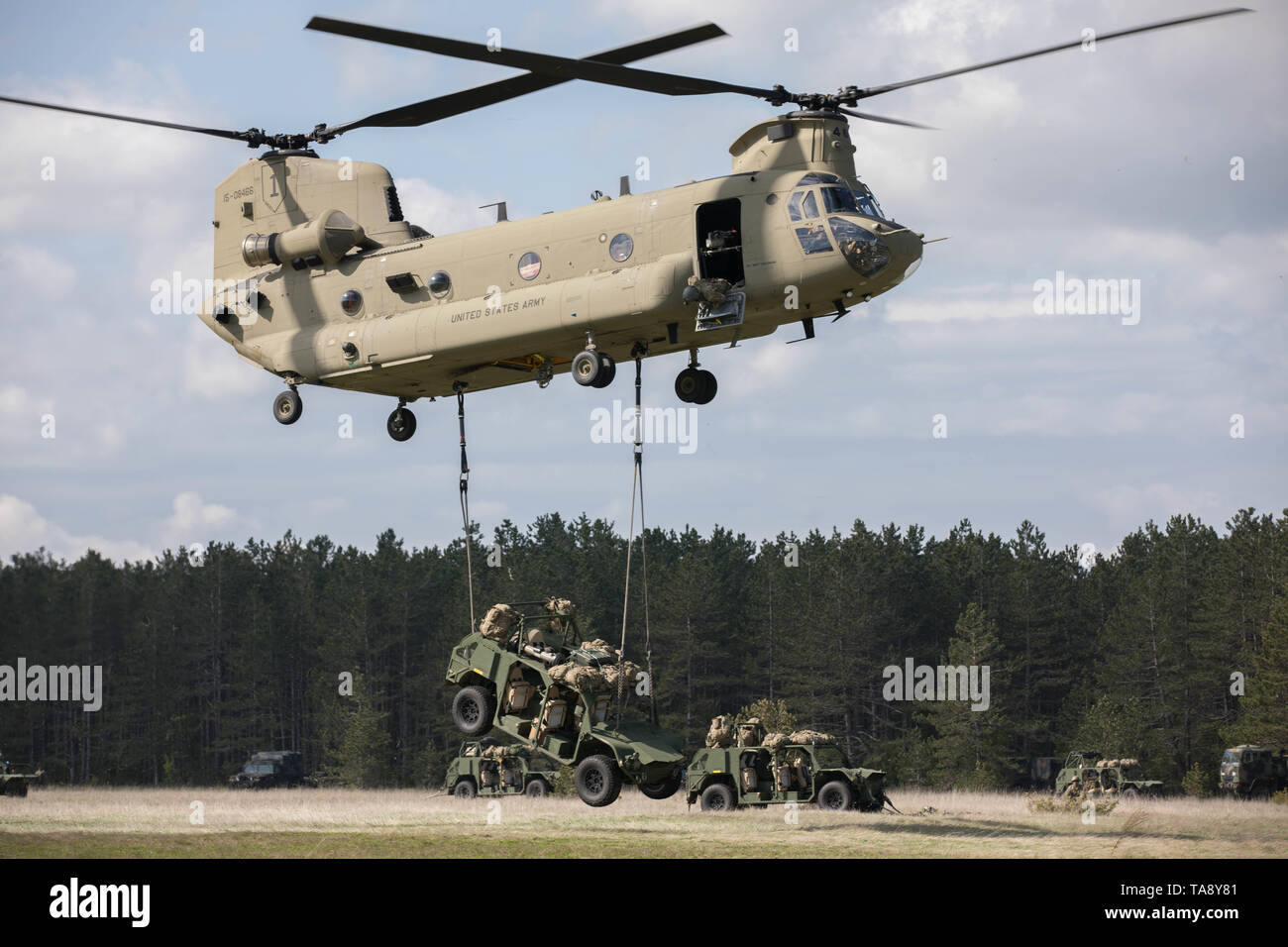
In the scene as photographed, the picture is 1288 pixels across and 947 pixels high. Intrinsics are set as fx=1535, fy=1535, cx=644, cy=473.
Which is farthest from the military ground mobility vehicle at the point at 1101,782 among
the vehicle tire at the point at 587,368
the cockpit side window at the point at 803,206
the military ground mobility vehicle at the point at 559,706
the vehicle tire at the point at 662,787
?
the cockpit side window at the point at 803,206

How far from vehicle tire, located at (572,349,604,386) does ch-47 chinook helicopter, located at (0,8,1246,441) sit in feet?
0.09

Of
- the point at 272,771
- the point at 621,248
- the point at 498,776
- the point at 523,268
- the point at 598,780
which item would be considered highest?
the point at 621,248

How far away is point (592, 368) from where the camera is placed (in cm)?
2084

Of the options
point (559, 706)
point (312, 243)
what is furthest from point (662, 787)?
point (312, 243)

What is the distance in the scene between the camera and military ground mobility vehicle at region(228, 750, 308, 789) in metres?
57.0

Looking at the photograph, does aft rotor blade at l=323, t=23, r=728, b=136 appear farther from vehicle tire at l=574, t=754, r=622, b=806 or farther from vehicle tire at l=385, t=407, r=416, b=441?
vehicle tire at l=574, t=754, r=622, b=806

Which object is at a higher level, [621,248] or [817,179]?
[817,179]

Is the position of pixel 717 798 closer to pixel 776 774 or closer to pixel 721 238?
pixel 776 774

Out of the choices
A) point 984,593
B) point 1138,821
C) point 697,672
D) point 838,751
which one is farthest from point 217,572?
point 1138,821

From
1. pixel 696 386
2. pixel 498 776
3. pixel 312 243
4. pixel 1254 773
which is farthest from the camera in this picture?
pixel 1254 773

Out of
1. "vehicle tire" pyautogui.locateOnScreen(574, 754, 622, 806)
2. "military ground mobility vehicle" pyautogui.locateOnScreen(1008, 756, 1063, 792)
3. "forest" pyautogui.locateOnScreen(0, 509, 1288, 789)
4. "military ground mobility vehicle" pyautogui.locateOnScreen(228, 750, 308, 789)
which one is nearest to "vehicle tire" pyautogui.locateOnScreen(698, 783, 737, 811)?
"vehicle tire" pyautogui.locateOnScreen(574, 754, 622, 806)

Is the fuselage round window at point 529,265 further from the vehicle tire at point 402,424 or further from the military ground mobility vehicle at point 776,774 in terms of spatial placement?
the military ground mobility vehicle at point 776,774

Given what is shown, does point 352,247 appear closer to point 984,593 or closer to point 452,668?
point 452,668

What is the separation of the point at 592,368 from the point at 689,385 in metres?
2.44
